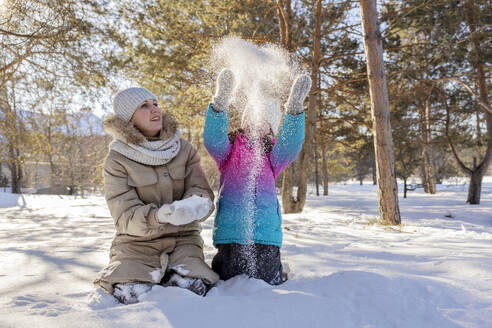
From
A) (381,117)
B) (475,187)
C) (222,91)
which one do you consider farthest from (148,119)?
(475,187)

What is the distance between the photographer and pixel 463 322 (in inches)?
48.1

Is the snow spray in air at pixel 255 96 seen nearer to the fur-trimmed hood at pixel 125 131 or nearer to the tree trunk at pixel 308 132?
the fur-trimmed hood at pixel 125 131

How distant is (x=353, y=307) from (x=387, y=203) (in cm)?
397

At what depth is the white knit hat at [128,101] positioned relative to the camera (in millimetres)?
2041

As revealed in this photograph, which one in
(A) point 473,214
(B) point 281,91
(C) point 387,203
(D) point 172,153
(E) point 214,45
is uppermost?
(E) point 214,45

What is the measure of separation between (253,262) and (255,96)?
1171 mm

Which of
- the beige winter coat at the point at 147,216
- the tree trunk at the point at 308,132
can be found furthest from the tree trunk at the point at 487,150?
the beige winter coat at the point at 147,216

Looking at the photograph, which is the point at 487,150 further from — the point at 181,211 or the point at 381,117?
the point at 181,211

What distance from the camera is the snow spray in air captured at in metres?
1.97

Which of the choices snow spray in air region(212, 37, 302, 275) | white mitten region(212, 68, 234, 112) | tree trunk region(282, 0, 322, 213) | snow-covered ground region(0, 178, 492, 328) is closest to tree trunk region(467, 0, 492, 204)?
tree trunk region(282, 0, 322, 213)

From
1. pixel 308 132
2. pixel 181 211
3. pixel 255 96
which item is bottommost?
pixel 181 211

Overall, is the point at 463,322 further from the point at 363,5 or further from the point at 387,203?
the point at 363,5

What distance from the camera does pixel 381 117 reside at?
4980 mm

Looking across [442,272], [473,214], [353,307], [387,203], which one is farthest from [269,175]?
[473,214]
